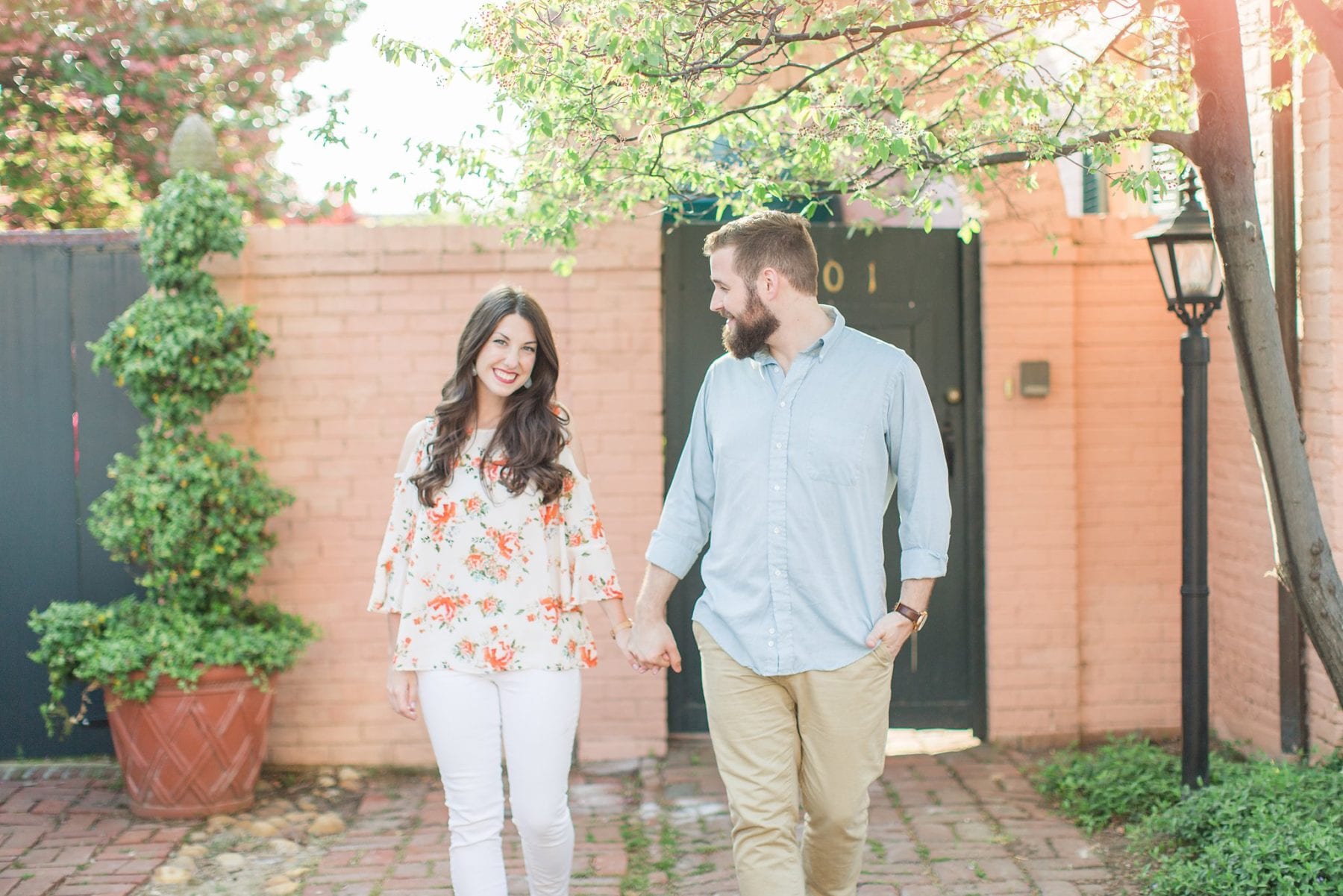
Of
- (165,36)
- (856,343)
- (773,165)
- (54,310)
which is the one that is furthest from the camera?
(165,36)

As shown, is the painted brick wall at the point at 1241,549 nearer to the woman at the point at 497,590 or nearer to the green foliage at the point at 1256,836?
the green foliage at the point at 1256,836

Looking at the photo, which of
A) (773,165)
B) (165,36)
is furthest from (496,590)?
(165,36)

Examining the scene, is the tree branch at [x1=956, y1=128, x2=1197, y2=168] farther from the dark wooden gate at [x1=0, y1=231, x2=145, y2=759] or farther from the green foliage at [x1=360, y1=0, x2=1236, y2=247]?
the dark wooden gate at [x1=0, y1=231, x2=145, y2=759]

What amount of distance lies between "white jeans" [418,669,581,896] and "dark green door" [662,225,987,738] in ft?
7.39

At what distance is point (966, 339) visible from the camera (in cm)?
537

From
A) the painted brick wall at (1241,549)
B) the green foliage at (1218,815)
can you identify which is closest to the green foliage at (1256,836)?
the green foliage at (1218,815)

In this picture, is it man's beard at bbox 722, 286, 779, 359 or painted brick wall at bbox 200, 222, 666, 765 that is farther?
painted brick wall at bbox 200, 222, 666, 765

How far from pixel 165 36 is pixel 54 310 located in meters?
3.08

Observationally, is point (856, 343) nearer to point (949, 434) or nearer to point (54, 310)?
point (949, 434)

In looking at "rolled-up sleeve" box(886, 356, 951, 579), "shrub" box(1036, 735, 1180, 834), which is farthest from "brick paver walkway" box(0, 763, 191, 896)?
"shrub" box(1036, 735, 1180, 834)

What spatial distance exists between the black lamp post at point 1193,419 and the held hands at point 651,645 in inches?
81.6

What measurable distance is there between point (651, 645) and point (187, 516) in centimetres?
231

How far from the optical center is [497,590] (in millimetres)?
3184

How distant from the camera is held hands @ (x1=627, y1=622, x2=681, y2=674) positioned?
3.12m
